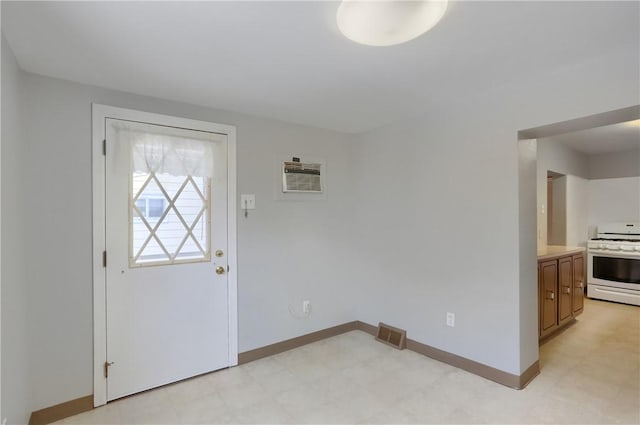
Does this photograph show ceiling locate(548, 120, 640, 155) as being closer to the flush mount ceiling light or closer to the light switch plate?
the flush mount ceiling light

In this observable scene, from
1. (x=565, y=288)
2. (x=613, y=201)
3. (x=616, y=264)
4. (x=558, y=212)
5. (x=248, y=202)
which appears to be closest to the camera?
(x=248, y=202)

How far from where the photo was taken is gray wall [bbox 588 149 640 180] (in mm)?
4836

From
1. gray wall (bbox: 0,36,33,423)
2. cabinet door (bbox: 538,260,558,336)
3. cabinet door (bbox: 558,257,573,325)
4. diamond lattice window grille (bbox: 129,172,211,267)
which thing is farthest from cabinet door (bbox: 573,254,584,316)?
gray wall (bbox: 0,36,33,423)

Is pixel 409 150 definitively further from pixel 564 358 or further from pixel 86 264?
pixel 86 264

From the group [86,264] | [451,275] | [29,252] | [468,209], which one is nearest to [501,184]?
[468,209]

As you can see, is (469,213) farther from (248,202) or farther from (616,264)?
(616,264)

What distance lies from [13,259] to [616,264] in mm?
6541

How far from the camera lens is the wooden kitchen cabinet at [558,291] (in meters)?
3.07

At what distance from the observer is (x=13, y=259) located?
168 centimetres

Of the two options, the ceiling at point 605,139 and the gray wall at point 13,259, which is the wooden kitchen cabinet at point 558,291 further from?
the gray wall at point 13,259

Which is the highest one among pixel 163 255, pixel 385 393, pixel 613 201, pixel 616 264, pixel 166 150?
pixel 166 150

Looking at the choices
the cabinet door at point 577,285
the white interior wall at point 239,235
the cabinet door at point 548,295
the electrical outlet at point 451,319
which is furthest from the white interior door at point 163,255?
the cabinet door at point 577,285

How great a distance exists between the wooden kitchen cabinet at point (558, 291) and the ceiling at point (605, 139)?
1.52 meters

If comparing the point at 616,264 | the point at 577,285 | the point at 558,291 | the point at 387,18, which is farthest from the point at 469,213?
the point at 616,264
